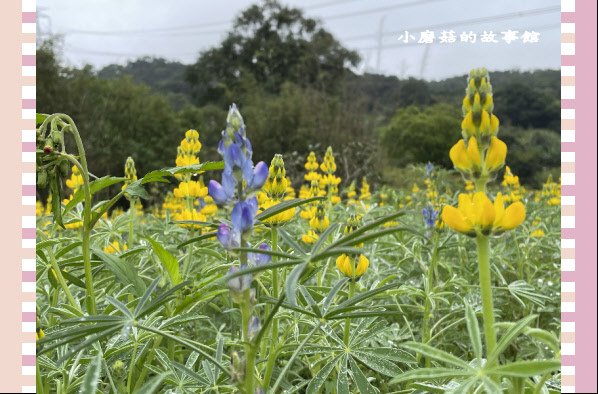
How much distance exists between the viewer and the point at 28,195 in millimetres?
813

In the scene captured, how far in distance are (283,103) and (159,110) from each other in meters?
2.61

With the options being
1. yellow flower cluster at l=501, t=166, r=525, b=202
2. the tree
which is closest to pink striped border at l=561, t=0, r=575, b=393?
yellow flower cluster at l=501, t=166, r=525, b=202

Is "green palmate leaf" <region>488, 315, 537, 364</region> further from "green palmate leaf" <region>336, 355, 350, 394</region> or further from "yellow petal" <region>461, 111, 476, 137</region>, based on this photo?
"green palmate leaf" <region>336, 355, 350, 394</region>

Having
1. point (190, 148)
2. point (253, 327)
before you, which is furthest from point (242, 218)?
point (190, 148)

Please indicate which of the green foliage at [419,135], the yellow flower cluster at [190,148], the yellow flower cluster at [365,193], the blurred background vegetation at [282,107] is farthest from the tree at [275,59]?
the yellow flower cluster at [190,148]

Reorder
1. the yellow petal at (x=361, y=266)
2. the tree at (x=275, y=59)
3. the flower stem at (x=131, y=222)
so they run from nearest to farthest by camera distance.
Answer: the yellow petal at (x=361, y=266)
the flower stem at (x=131, y=222)
the tree at (x=275, y=59)

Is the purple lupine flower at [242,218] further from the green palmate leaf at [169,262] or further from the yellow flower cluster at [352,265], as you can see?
the yellow flower cluster at [352,265]

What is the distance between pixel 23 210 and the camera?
31.4 inches

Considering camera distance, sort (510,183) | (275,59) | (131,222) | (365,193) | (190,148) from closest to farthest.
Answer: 1. (131,222)
2. (190,148)
3. (510,183)
4. (365,193)
5. (275,59)

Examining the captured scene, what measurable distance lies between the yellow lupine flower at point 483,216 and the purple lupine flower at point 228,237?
9.4 inches

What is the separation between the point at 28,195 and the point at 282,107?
37.6 feet

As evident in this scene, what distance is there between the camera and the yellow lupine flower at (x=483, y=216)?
24.6 inches

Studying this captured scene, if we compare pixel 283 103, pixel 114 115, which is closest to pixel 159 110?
pixel 114 115

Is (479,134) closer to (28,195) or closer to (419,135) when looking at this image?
(28,195)
